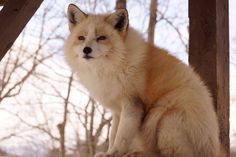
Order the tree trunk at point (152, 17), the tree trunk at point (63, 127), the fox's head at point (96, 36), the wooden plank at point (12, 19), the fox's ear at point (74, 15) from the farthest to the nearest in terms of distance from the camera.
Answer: the tree trunk at point (152, 17), the tree trunk at point (63, 127), the fox's ear at point (74, 15), the fox's head at point (96, 36), the wooden plank at point (12, 19)

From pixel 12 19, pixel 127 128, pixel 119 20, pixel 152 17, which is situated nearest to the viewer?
pixel 12 19

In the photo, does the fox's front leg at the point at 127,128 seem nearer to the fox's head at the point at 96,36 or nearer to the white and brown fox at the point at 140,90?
the white and brown fox at the point at 140,90

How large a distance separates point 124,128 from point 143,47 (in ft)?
2.22

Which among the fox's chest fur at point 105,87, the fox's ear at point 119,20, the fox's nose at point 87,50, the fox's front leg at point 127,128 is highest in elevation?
the fox's ear at point 119,20

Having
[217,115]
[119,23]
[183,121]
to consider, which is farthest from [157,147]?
[119,23]

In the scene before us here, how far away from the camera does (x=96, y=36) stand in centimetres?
309

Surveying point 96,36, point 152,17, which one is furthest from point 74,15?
point 152,17

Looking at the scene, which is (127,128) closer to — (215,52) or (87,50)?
(87,50)

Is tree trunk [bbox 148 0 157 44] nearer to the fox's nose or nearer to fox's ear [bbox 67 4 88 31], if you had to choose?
fox's ear [bbox 67 4 88 31]

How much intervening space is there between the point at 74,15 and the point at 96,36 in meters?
0.37

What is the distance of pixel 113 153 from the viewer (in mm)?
2893

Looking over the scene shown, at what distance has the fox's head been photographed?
3035mm

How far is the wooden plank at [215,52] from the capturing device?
11.0 feet

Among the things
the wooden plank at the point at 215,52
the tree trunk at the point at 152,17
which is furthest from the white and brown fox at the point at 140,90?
the tree trunk at the point at 152,17
